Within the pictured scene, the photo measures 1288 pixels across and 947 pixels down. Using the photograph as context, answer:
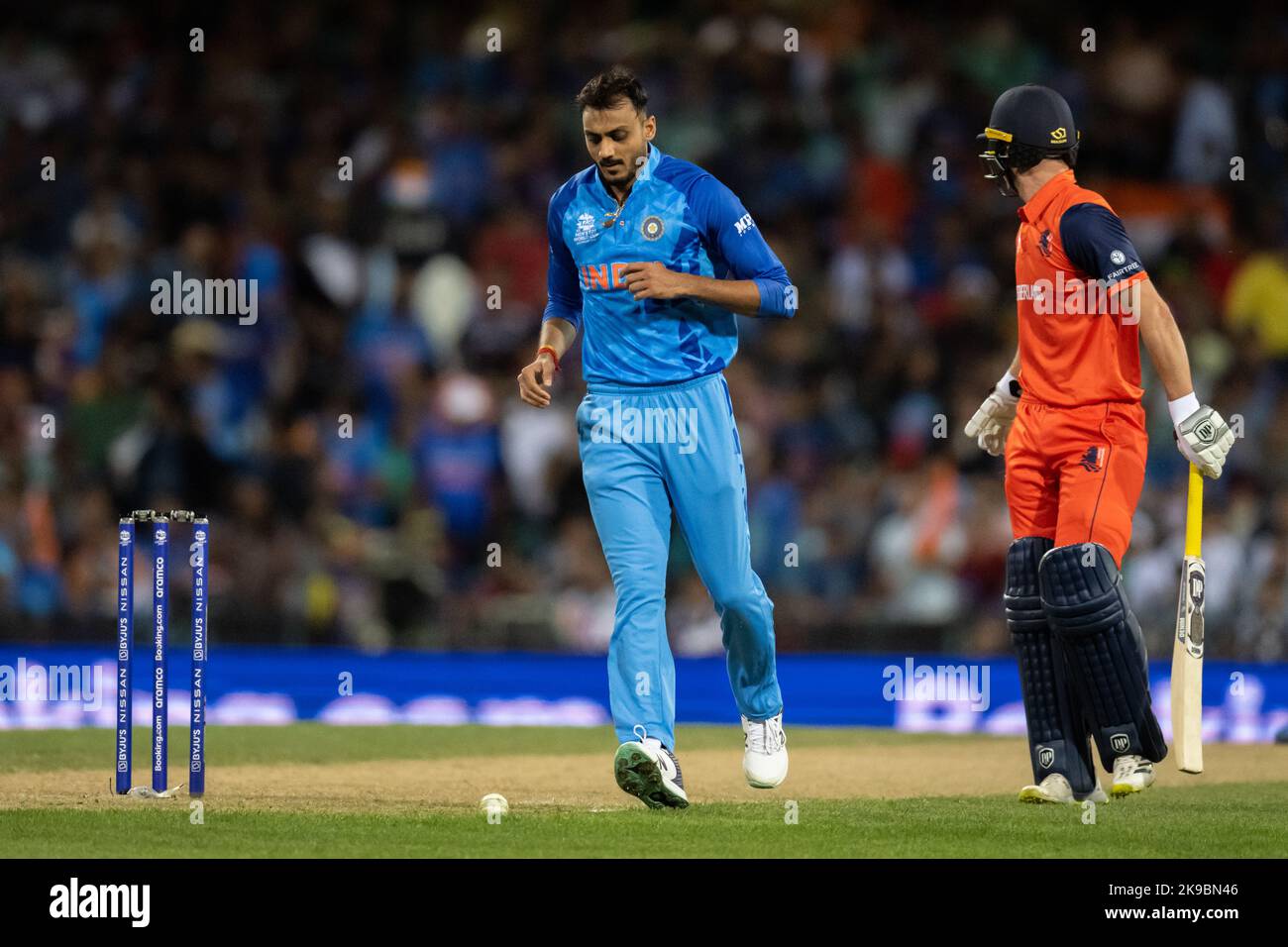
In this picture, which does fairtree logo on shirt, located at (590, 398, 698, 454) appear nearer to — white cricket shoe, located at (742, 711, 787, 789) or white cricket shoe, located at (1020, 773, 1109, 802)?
white cricket shoe, located at (742, 711, 787, 789)

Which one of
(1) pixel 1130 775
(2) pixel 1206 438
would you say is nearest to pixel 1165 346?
(2) pixel 1206 438

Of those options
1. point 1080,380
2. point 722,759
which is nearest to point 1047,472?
point 1080,380

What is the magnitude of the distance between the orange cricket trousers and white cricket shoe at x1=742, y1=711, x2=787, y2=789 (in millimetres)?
A: 1274

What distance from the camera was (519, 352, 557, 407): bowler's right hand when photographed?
25.0 feet

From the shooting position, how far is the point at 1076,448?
7.64 m

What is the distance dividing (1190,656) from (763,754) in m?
1.61

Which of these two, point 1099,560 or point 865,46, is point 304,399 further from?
point 1099,560

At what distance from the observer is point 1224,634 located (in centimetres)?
1277

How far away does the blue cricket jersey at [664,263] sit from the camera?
7.64 m

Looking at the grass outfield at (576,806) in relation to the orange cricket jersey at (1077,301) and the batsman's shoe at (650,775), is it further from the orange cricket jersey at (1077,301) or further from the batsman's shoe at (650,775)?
the orange cricket jersey at (1077,301)

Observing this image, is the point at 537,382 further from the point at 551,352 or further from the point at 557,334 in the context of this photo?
the point at 557,334

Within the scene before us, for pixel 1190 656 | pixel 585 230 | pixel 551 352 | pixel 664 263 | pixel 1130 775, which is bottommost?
pixel 1130 775

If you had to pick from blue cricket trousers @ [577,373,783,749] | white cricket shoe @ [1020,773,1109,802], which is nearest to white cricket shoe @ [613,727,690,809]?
blue cricket trousers @ [577,373,783,749]

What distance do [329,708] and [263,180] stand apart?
5.33 m
